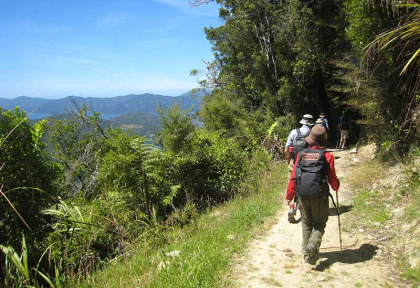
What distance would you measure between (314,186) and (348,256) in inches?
50.3

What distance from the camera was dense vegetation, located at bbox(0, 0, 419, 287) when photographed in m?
4.14

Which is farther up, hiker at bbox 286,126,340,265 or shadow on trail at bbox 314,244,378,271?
hiker at bbox 286,126,340,265

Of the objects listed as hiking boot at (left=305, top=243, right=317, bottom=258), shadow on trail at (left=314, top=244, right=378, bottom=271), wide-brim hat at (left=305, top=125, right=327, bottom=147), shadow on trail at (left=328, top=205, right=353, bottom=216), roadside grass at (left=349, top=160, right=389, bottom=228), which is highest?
wide-brim hat at (left=305, top=125, right=327, bottom=147)

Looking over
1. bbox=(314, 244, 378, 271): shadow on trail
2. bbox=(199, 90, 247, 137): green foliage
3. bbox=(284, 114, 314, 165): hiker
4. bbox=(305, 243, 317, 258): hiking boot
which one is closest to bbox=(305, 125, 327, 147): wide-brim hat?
→ bbox=(305, 243, 317, 258): hiking boot

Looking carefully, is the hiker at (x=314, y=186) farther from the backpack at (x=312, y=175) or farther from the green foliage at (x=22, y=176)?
the green foliage at (x=22, y=176)

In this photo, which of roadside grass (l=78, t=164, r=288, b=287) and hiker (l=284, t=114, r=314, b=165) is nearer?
roadside grass (l=78, t=164, r=288, b=287)

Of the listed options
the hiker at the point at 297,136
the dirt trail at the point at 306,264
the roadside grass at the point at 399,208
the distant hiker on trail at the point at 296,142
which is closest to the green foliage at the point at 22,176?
the dirt trail at the point at 306,264

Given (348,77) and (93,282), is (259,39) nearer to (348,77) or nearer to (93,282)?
(348,77)

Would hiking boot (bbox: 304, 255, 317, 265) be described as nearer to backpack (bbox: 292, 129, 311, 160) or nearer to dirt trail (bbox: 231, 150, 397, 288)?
dirt trail (bbox: 231, 150, 397, 288)

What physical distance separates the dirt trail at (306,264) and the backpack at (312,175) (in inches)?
38.7

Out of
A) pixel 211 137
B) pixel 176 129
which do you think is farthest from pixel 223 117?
pixel 176 129

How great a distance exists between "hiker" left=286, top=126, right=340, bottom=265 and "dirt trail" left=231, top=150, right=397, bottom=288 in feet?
0.87

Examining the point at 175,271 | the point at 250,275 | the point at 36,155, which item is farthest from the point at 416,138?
the point at 36,155

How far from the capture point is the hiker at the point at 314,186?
3557 mm
